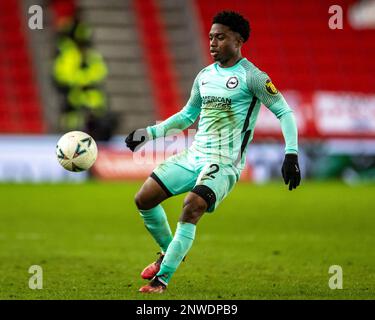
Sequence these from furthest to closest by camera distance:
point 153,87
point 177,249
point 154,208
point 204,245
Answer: point 153,87
point 204,245
point 154,208
point 177,249

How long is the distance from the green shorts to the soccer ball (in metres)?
0.58

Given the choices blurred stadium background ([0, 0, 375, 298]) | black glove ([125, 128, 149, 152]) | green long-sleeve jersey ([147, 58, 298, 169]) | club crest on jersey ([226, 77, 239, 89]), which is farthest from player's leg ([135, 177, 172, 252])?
blurred stadium background ([0, 0, 375, 298])

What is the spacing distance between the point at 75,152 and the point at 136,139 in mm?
511

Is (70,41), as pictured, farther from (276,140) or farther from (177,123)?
(177,123)

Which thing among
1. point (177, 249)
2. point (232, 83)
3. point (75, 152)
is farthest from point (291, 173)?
point (75, 152)

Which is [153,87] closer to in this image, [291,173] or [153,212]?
[153,212]

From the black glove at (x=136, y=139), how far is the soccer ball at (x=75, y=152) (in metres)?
0.32

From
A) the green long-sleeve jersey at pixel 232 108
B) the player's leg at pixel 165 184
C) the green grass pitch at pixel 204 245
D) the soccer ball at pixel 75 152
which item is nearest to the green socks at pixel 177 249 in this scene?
the green grass pitch at pixel 204 245

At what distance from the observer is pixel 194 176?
7.60m

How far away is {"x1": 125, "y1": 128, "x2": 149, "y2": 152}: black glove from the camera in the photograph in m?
7.71

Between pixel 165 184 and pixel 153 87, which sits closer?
pixel 165 184

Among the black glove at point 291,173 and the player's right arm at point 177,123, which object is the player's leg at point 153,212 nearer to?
the player's right arm at point 177,123

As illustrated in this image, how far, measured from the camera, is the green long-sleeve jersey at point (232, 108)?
736cm
